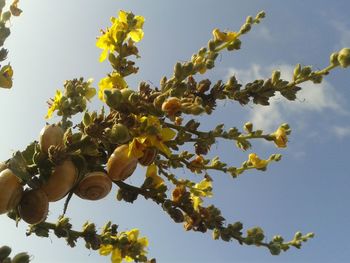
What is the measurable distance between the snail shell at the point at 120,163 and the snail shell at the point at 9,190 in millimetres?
669

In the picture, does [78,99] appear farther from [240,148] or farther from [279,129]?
[279,129]

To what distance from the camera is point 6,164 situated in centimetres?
344

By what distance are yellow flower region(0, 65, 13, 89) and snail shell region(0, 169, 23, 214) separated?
3.35 feet

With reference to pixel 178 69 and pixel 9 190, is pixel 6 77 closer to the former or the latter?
pixel 9 190

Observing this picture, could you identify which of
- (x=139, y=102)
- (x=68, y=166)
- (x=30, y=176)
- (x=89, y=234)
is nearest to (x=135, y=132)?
(x=139, y=102)

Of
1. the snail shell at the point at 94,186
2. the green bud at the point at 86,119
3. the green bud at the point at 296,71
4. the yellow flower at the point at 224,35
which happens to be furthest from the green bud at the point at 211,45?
the snail shell at the point at 94,186

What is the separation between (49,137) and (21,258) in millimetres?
900

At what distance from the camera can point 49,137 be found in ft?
11.2

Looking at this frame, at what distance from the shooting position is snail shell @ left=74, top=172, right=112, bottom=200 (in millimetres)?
3462

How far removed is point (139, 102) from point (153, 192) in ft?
2.87

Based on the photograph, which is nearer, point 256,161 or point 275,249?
point 275,249

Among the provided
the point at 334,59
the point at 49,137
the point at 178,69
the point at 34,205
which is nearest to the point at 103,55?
the point at 49,137

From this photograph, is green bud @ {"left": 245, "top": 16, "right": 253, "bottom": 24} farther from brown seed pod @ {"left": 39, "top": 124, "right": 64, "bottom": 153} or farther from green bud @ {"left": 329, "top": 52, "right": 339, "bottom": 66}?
brown seed pod @ {"left": 39, "top": 124, "right": 64, "bottom": 153}

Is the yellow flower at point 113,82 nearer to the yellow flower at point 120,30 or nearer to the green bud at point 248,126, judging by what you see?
the yellow flower at point 120,30
